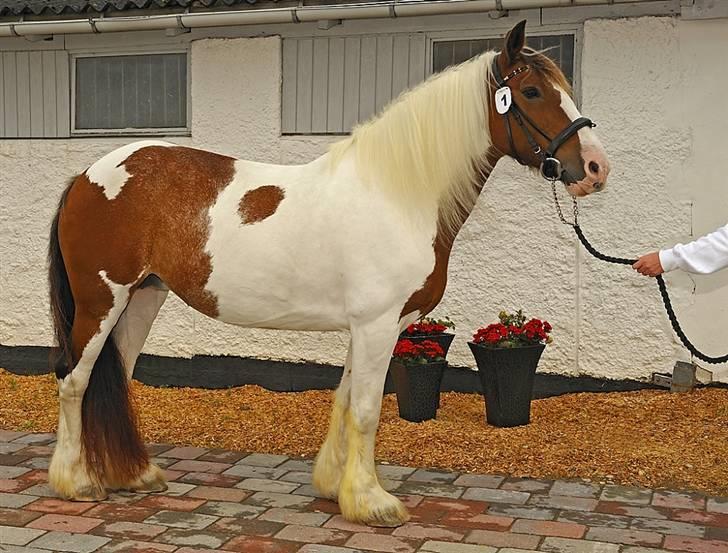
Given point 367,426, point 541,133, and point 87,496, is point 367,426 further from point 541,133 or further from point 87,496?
point 541,133

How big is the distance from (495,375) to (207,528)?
245 cm

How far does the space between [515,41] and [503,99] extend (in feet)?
0.85

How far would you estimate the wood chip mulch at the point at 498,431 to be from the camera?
5163mm

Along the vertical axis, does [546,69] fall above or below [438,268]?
above

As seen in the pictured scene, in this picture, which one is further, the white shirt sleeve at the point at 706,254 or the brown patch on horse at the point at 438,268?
the brown patch on horse at the point at 438,268

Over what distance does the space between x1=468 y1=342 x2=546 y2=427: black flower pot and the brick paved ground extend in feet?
3.22

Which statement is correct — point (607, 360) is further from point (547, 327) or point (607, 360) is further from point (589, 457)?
point (589, 457)

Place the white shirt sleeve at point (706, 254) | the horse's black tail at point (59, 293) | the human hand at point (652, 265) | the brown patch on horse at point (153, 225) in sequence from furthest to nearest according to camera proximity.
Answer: the horse's black tail at point (59, 293)
the brown patch on horse at point (153, 225)
the human hand at point (652, 265)
the white shirt sleeve at point (706, 254)

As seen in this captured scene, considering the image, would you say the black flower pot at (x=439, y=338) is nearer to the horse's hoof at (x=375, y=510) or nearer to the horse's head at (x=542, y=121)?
the horse's hoof at (x=375, y=510)

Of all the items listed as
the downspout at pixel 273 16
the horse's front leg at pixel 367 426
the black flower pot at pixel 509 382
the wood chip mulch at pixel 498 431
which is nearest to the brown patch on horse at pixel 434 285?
the horse's front leg at pixel 367 426

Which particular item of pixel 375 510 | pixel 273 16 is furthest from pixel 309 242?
pixel 273 16

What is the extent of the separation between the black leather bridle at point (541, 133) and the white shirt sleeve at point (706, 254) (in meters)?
0.62

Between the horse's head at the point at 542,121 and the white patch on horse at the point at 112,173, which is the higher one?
the horse's head at the point at 542,121

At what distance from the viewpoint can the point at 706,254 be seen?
3.78 meters
